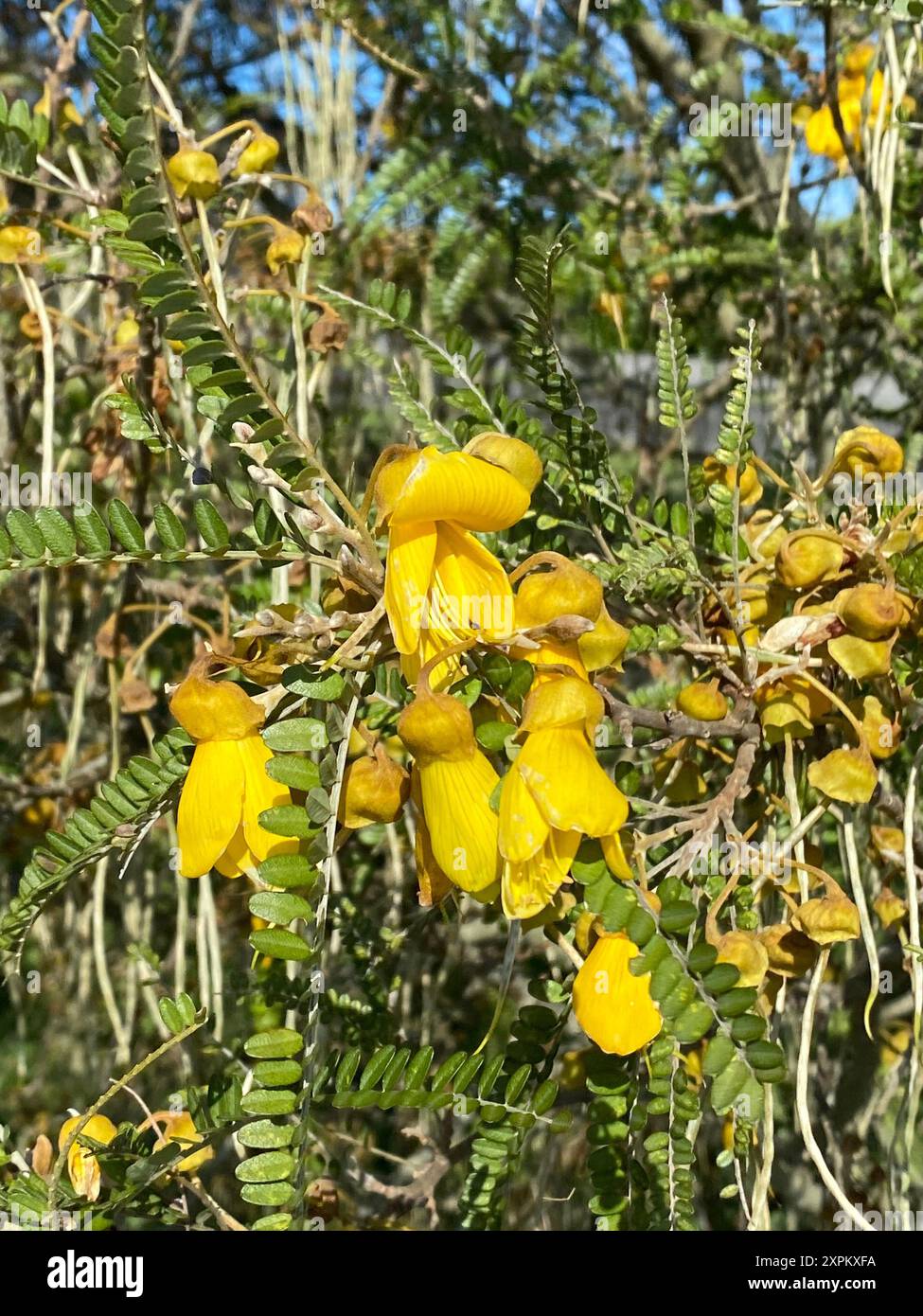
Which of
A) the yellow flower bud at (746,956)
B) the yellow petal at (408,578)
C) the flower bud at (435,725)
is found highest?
the yellow petal at (408,578)

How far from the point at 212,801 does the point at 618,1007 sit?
0.28 m

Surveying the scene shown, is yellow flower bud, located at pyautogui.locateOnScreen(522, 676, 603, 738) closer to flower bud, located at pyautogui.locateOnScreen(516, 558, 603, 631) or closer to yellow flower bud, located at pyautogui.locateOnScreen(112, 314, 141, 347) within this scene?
flower bud, located at pyautogui.locateOnScreen(516, 558, 603, 631)

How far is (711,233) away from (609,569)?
3.51 ft

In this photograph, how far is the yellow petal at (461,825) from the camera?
0.64 meters

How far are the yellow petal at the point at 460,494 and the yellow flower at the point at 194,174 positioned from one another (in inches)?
17.5

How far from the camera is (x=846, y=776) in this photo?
78cm

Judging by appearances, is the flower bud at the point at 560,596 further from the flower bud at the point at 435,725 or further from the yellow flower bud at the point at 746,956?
the yellow flower bud at the point at 746,956

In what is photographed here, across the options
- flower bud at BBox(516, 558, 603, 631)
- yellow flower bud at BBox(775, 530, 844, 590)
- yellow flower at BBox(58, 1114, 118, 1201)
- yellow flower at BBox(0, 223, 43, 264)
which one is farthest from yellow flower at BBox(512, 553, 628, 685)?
yellow flower at BBox(0, 223, 43, 264)

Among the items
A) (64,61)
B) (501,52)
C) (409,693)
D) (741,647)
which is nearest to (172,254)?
(409,693)

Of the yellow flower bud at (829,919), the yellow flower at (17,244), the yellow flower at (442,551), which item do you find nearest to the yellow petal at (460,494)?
the yellow flower at (442,551)

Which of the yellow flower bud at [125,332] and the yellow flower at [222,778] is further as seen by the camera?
the yellow flower bud at [125,332]

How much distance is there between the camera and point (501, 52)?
5.55ft

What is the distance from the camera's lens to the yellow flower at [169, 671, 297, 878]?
0.68m

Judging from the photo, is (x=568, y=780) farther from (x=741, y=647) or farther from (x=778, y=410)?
(x=778, y=410)
